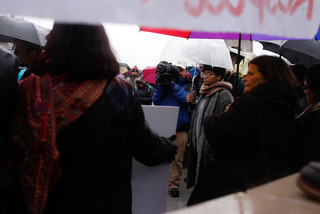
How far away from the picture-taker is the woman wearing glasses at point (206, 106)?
3123mm

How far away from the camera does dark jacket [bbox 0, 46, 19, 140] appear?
3.61ft

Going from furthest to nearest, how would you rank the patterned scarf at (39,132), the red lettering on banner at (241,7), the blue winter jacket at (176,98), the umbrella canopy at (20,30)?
the blue winter jacket at (176,98)
the umbrella canopy at (20,30)
the patterned scarf at (39,132)
the red lettering on banner at (241,7)

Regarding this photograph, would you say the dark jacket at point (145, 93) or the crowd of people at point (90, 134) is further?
the dark jacket at point (145, 93)

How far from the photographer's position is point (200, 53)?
3.40 metres

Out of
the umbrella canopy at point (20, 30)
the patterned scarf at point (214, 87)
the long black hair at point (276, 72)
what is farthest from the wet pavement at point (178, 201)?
the umbrella canopy at point (20, 30)

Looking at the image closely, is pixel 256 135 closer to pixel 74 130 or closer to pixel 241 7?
pixel 241 7

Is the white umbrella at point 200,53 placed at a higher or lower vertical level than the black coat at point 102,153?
higher

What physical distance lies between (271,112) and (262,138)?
203 mm

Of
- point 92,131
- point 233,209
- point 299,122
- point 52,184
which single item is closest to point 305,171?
point 233,209

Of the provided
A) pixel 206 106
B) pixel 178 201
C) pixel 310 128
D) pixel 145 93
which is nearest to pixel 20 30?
pixel 206 106

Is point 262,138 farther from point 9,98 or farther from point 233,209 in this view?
point 9,98

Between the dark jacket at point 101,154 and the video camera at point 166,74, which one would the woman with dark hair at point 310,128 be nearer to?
the dark jacket at point 101,154

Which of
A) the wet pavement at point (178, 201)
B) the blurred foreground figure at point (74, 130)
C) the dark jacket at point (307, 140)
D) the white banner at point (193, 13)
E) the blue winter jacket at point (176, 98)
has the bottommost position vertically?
the wet pavement at point (178, 201)

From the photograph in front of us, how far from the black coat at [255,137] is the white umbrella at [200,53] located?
1.45 metres
